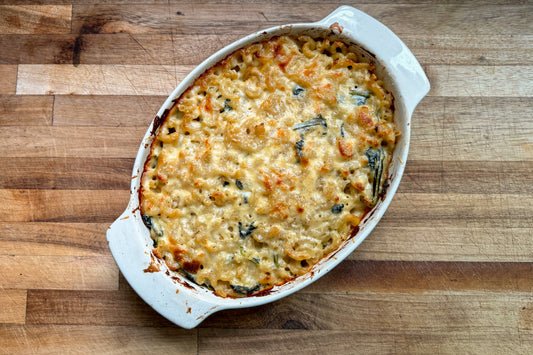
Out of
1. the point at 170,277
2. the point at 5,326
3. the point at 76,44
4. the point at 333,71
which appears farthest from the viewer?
the point at 76,44

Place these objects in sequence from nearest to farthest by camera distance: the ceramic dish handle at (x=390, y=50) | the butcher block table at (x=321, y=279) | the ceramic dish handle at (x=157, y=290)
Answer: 1. the ceramic dish handle at (x=157, y=290)
2. the ceramic dish handle at (x=390, y=50)
3. the butcher block table at (x=321, y=279)

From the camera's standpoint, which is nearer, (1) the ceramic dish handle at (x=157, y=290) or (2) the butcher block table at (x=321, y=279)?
(1) the ceramic dish handle at (x=157, y=290)

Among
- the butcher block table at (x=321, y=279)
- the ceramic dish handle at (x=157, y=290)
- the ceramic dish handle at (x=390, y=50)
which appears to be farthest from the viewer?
the butcher block table at (x=321, y=279)

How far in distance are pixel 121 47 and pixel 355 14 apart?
1.38 m

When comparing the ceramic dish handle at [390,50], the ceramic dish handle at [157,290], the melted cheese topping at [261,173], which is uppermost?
the ceramic dish handle at [390,50]

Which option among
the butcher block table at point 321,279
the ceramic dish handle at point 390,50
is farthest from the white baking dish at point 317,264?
the butcher block table at point 321,279

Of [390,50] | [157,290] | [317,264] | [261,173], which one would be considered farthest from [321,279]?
[390,50]

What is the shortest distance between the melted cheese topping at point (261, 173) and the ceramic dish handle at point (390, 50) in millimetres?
126

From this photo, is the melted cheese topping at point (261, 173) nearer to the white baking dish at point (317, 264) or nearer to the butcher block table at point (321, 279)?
the white baking dish at point (317, 264)

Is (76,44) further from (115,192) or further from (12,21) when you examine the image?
(115,192)

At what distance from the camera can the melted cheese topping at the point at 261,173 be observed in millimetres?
2184

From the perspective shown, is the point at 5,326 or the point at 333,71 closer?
the point at 333,71

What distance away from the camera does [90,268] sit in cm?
258

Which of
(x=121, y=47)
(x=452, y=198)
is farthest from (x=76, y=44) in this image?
(x=452, y=198)
